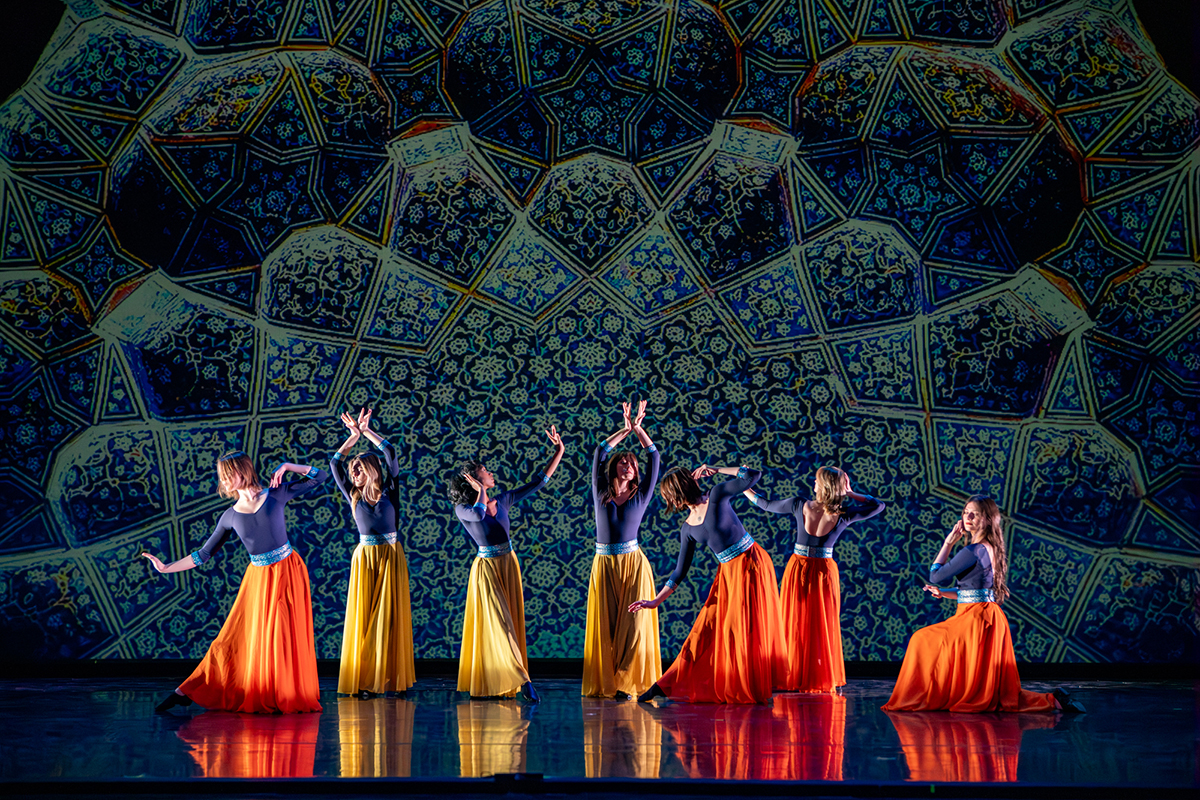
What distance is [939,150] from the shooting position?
31.0ft

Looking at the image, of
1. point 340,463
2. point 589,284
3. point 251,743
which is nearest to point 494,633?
point 340,463

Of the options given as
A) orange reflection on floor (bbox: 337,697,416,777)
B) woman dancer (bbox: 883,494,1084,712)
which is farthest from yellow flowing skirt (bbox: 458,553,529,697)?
woman dancer (bbox: 883,494,1084,712)

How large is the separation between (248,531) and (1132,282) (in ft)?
24.1

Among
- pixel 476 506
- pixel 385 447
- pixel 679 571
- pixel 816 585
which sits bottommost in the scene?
pixel 816 585

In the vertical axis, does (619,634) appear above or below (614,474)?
below

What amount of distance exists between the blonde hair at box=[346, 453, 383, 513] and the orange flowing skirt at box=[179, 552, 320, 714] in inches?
35.5

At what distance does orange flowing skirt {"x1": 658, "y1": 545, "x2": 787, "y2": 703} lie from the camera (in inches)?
263

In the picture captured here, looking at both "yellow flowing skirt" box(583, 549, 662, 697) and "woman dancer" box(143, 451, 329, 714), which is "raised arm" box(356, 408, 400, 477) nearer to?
"woman dancer" box(143, 451, 329, 714)

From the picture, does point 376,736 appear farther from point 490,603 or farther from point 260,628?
point 490,603

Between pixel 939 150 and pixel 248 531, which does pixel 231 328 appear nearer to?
pixel 248 531

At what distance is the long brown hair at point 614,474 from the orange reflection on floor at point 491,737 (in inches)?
57.6

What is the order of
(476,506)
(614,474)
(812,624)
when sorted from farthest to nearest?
(812,624) → (614,474) → (476,506)

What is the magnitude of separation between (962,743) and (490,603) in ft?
10.3

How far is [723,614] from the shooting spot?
6.79 metres
